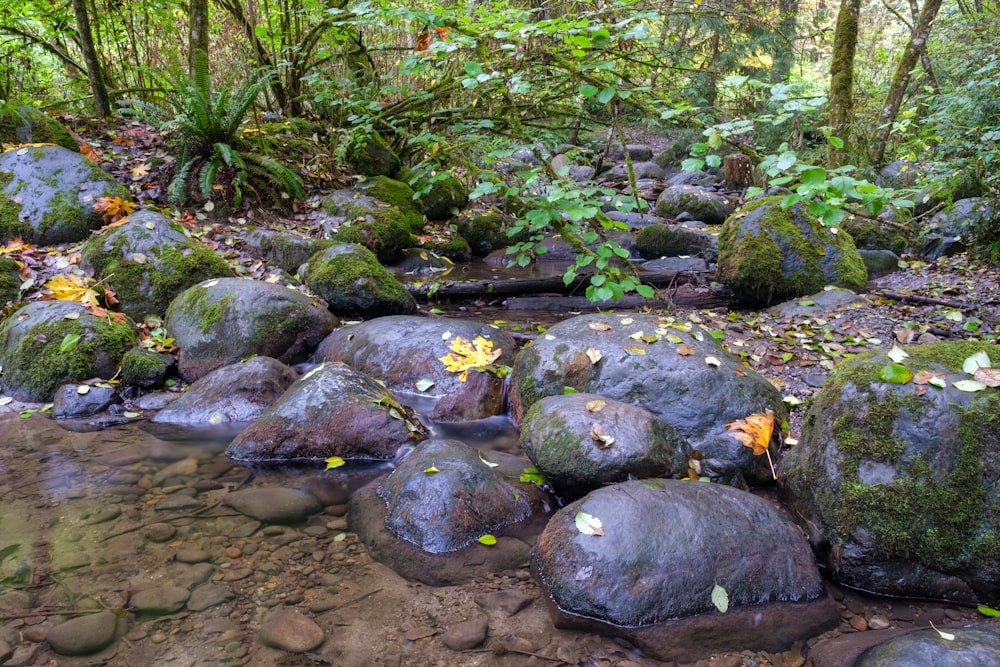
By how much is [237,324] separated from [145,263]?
55.8 inches

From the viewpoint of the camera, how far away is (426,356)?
15.4 ft

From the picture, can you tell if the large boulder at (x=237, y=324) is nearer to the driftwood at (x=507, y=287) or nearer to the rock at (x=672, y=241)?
the driftwood at (x=507, y=287)

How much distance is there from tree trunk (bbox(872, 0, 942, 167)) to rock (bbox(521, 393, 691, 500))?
7.74 m

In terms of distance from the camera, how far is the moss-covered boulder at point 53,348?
4.34 meters

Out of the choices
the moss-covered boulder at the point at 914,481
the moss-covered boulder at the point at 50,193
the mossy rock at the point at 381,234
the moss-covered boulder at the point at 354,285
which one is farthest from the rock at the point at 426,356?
the moss-covered boulder at the point at 50,193

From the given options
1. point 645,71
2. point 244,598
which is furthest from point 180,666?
point 645,71

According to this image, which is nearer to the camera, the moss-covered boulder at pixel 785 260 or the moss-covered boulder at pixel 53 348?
the moss-covered boulder at pixel 53 348

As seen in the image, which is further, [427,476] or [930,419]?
[427,476]

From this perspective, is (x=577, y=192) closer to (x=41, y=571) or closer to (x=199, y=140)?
(x=41, y=571)

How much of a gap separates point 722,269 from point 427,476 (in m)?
4.60

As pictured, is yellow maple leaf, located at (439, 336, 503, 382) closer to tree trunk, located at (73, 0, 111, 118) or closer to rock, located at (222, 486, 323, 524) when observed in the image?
rock, located at (222, 486, 323, 524)

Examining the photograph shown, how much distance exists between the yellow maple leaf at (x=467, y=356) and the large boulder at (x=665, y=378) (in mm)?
479

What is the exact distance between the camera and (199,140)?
737cm

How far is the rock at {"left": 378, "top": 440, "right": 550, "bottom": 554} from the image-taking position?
9.37 ft
